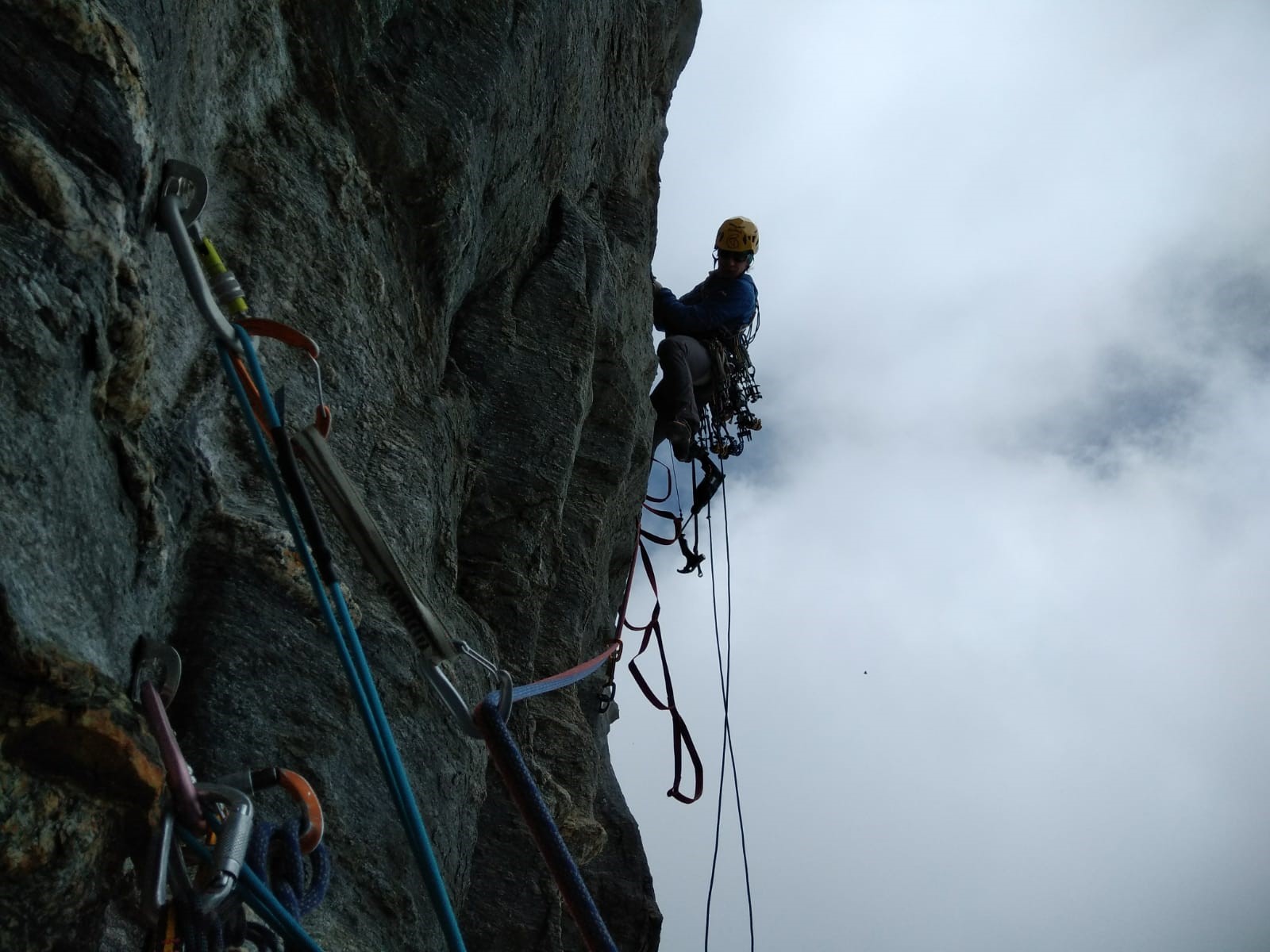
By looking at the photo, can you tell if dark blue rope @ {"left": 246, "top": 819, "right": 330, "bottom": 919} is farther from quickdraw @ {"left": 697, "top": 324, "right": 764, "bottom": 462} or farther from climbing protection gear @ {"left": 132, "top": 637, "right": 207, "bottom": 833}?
quickdraw @ {"left": 697, "top": 324, "right": 764, "bottom": 462}

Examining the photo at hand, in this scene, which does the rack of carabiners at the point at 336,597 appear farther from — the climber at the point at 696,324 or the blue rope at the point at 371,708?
the climber at the point at 696,324

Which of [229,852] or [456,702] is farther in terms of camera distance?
[456,702]

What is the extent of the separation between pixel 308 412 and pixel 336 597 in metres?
1.10

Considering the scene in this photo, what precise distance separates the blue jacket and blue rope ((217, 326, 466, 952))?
542 cm

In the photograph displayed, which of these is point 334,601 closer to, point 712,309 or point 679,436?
point 679,436

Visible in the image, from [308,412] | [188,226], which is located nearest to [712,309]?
[308,412]

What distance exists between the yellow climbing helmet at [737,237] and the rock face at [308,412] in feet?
6.68

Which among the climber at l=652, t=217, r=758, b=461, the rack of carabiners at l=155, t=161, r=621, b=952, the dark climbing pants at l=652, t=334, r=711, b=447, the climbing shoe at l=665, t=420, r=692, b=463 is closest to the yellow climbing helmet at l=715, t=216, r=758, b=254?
the climber at l=652, t=217, r=758, b=461

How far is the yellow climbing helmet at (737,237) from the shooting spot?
26.0 ft

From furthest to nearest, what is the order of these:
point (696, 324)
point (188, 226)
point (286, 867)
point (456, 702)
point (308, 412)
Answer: point (696, 324)
point (308, 412)
point (188, 226)
point (456, 702)
point (286, 867)

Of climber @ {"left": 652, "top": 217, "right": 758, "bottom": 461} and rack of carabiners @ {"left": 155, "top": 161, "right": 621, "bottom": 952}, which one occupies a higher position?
climber @ {"left": 652, "top": 217, "right": 758, "bottom": 461}

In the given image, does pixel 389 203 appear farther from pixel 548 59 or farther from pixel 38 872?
pixel 38 872

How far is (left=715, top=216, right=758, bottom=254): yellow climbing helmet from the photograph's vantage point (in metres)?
7.93

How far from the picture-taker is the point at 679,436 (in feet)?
23.5
